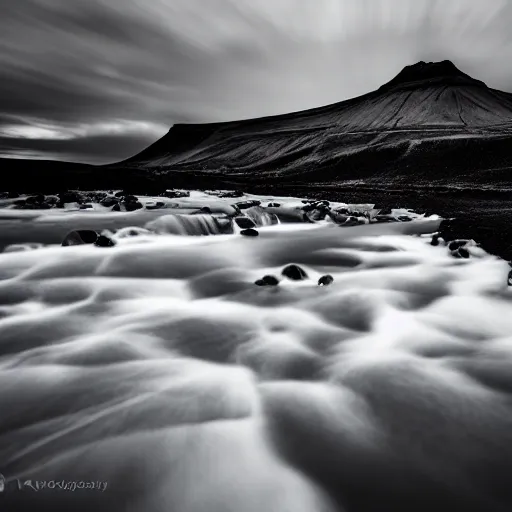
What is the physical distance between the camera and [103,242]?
21.1ft

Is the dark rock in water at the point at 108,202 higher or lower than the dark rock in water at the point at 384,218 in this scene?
higher

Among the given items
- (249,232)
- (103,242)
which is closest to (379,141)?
(249,232)

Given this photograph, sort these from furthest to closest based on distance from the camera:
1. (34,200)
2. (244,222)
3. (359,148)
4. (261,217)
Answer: (359,148)
(34,200)
(261,217)
(244,222)

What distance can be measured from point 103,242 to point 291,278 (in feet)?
11.6

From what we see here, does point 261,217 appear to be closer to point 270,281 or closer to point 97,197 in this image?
point 270,281

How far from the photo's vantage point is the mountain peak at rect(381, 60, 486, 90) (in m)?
73.7

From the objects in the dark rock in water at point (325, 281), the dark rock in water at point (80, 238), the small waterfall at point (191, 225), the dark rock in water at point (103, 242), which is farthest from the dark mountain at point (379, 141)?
the dark rock in water at point (103, 242)

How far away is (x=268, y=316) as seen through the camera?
3.55 metres

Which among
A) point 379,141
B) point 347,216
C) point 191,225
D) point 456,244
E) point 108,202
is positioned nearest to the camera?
point 456,244

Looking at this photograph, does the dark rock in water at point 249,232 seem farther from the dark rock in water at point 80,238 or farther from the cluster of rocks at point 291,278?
the cluster of rocks at point 291,278

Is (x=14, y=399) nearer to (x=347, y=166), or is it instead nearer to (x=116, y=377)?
(x=116, y=377)

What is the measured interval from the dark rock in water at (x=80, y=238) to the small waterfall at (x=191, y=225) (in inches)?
56.0

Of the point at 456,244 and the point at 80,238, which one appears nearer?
the point at 456,244

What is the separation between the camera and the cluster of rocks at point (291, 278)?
4.59 metres
